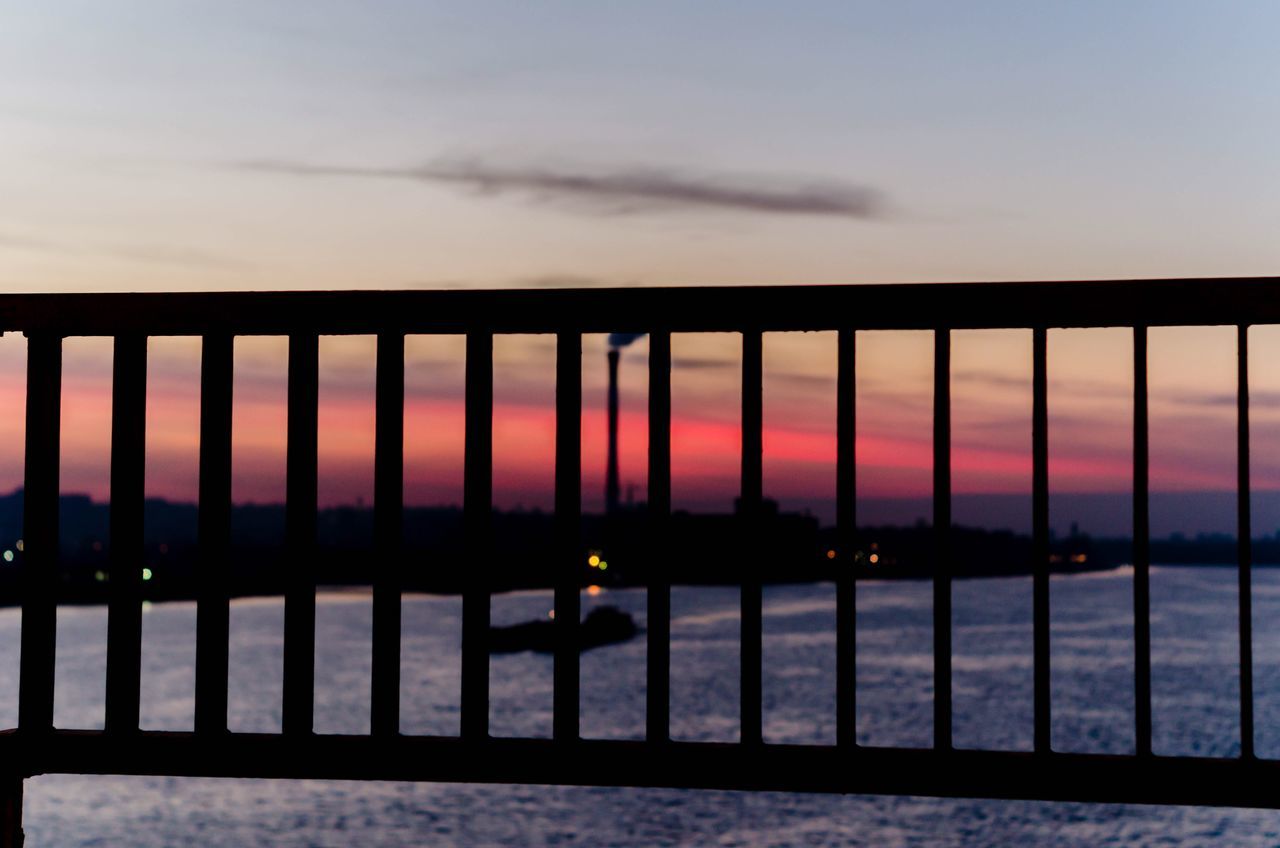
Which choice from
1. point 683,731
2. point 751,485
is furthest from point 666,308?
point 683,731

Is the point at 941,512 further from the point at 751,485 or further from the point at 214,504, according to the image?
the point at 214,504

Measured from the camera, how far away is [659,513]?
2.18 meters

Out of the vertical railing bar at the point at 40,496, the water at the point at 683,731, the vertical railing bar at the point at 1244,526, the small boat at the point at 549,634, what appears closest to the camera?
the vertical railing bar at the point at 1244,526

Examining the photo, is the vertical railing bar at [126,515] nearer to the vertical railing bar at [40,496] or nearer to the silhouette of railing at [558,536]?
the silhouette of railing at [558,536]

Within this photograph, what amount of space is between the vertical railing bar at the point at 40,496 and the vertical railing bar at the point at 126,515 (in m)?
0.14

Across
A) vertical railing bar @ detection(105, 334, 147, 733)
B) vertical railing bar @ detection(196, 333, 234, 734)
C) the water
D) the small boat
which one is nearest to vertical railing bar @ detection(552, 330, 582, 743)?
vertical railing bar @ detection(196, 333, 234, 734)

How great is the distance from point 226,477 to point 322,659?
75.4 meters

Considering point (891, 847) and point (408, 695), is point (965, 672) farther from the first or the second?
point (408, 695)

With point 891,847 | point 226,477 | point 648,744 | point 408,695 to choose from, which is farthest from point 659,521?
point 408,695

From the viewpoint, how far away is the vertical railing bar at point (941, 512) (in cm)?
210

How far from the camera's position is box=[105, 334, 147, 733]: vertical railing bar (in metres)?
2.28

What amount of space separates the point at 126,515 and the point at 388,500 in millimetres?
536

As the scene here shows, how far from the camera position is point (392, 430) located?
7.36 ft

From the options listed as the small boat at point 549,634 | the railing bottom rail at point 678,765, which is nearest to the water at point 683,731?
the small boat at point 549,634
